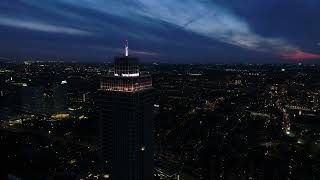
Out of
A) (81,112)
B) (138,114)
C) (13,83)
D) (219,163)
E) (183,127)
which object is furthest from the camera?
(13,83)

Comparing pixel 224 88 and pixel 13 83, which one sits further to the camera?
pixel 224 88

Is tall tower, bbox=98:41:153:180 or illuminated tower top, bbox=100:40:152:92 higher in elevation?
illuminated tower top, bbox=100:40:152:92

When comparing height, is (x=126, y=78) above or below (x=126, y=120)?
above

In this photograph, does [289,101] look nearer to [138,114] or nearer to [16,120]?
[16,120]

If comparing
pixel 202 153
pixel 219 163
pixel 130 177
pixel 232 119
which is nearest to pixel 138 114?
pixel 130 177

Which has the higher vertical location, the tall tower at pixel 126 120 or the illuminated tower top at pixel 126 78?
the illuminated tower top at pixel 126 78

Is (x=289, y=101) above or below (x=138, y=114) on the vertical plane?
below

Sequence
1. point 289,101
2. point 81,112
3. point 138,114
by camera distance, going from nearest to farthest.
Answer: point 138,114
point 81,112
point 289,101

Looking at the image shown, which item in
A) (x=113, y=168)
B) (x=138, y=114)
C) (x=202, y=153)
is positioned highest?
(x=138, y=114)
